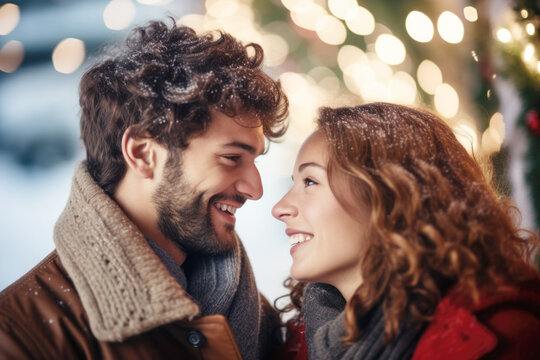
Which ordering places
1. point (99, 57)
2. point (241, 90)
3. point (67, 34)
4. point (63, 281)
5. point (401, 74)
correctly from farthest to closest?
1. point (401, 74)
2. point (67, 34)
3. point (99, 57)
4. point (241, 90)
5. point (63, 281)

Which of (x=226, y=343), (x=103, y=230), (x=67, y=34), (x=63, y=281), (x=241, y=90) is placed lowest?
(x=226, y=343)

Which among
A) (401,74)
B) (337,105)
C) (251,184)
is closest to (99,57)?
(251,184)

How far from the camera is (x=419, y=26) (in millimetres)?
2504

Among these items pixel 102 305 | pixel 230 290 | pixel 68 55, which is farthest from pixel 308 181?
pixel 68 55

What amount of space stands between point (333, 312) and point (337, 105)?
0.82 meters

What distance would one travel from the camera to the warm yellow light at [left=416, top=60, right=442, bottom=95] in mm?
2537

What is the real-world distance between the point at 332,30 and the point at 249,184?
1.17m

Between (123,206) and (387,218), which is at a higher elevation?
(123,206)

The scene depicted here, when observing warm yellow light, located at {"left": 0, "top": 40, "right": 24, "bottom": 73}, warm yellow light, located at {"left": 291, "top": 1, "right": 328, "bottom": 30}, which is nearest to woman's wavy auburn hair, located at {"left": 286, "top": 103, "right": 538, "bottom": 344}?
warm yellow light, located at {"left": 291, "top": 1, "right": 328, "bottom": 30}

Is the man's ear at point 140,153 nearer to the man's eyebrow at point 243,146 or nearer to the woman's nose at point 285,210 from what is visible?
the man's eyebrow at point 243,146

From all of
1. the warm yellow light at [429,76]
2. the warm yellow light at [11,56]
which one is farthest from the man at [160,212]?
the warm yellow light at [429,76]

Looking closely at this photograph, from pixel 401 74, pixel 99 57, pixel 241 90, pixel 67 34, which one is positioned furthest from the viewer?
pixel 401 74

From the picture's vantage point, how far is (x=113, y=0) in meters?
2.46

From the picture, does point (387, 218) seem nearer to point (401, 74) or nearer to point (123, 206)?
point (123, 206)
